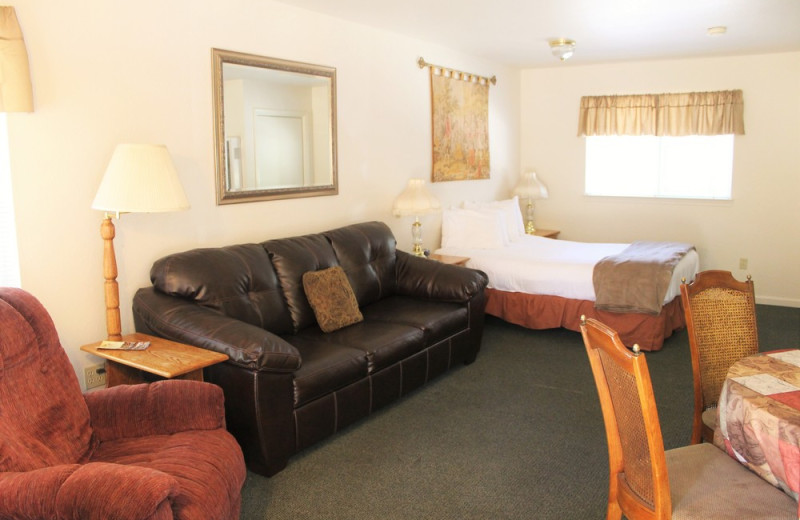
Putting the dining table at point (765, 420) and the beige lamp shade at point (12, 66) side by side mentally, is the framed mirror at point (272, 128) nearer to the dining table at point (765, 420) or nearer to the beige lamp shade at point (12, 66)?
the beige lamp shade at point (12, 66)

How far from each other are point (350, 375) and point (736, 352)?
176 centimetres

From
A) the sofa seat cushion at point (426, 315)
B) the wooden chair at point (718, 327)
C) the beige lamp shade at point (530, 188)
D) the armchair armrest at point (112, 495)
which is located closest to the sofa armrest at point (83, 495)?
the armchair armrest at point (112, 495)

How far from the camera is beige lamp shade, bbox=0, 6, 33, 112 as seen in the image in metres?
2.69

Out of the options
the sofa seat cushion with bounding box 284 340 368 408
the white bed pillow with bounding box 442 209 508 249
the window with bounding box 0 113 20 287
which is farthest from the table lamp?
the white bed pillow with bounding box 442 209 508 249

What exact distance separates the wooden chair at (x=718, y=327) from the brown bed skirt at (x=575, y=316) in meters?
1.93

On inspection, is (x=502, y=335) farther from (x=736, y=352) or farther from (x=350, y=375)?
(x=736, y=352)

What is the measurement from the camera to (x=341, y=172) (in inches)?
185

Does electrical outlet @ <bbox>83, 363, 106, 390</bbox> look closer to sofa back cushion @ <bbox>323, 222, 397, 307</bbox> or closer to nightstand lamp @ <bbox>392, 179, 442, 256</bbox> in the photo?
sofa back cushion @ <bbox>323, 222, 397, 307</bbox>

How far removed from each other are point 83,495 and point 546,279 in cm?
384

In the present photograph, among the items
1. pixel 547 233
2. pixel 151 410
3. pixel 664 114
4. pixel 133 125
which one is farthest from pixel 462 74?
pixel 151 410

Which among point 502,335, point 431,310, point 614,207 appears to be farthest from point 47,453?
point 614,207

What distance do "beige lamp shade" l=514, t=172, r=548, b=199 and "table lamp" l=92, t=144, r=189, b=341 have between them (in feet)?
15.3

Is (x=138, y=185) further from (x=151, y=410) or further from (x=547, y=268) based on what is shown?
(x=547, y=268)

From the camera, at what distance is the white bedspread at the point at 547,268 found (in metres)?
4.80
